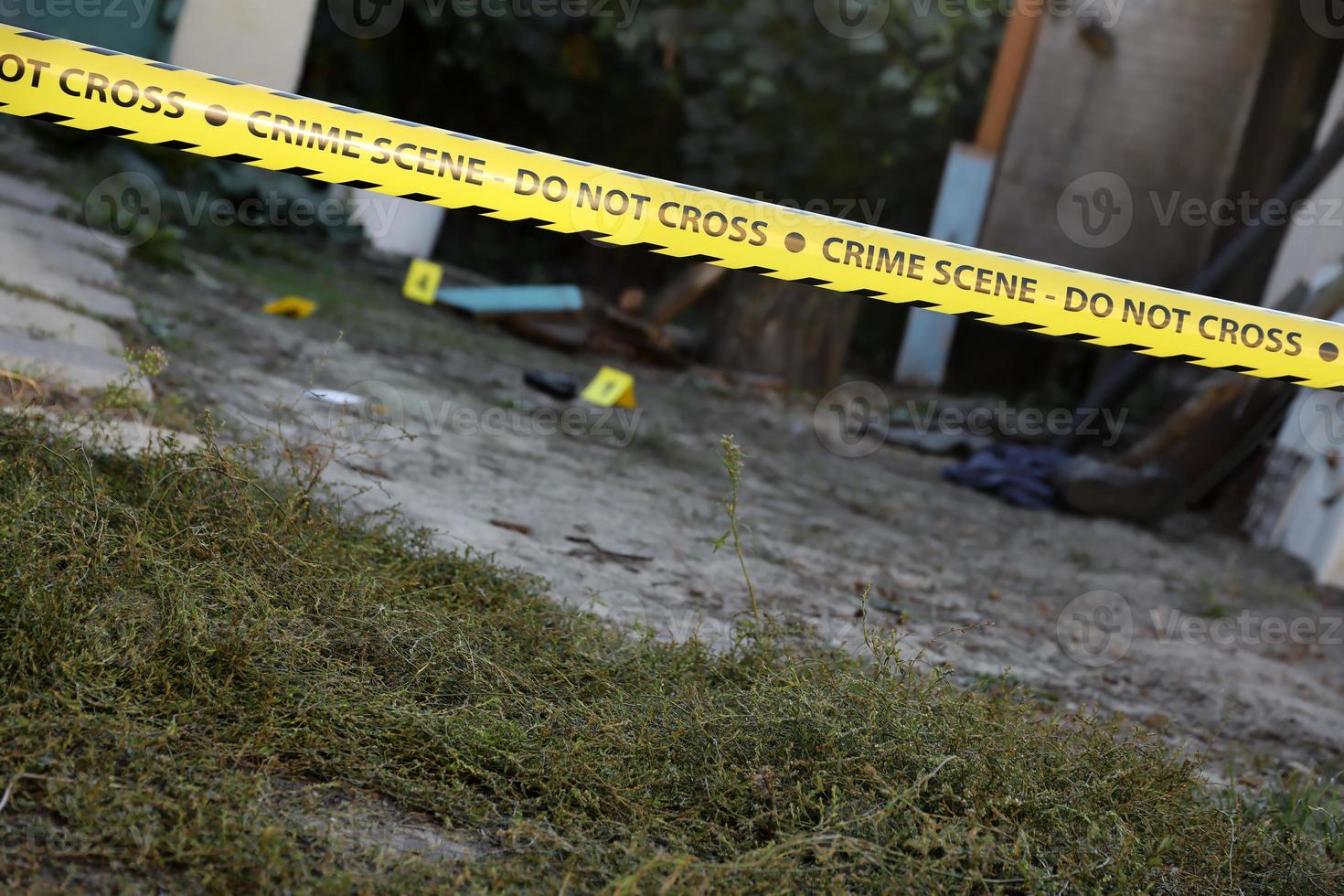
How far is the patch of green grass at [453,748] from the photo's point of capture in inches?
54.5

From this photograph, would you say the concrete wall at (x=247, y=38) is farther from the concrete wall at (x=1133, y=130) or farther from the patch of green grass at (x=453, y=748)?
the concrete wall at (x=1133, y=130)

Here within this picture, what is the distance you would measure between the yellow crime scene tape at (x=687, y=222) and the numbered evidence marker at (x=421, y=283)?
5.19 metres

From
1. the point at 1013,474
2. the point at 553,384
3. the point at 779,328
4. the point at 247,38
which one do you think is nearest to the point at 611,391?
the point at 553,384

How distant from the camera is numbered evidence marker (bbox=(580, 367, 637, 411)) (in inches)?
211

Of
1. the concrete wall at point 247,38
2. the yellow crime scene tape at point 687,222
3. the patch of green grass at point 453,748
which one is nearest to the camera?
the patch of green grass at point 453,748

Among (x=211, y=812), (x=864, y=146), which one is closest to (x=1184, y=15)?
(x=864, y=146)

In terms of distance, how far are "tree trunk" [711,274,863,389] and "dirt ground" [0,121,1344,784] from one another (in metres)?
1.22

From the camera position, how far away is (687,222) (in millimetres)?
2180

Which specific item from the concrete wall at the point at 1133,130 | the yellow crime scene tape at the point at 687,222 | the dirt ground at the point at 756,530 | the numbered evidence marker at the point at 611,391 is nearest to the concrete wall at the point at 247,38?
the dirt ground at the point at 756,530

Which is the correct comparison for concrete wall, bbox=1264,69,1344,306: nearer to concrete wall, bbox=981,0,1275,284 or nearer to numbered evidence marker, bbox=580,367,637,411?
concrete wall, bbox=981,0,1275,284

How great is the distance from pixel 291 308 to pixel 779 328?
3.28 metres

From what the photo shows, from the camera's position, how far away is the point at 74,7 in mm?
6066

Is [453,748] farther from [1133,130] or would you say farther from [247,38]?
[1133,130]

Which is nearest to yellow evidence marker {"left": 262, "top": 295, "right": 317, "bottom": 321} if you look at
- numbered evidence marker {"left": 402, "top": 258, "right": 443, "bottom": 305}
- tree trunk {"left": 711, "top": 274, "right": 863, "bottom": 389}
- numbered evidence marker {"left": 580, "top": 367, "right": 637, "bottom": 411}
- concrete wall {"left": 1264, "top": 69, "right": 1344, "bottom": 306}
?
numbered evidence marker {"left": 580, "top": 367, "right": 637, "bottom": 411}
